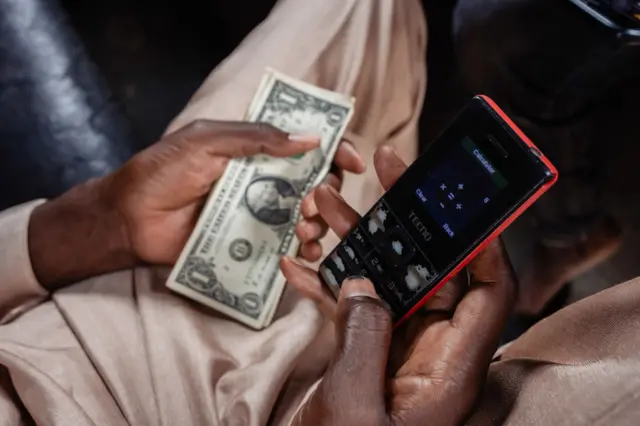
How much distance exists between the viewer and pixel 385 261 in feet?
1.90

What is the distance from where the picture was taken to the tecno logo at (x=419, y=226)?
21.8 inches

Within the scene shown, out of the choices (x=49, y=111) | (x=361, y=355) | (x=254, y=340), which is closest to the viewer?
(x=361, y=355)

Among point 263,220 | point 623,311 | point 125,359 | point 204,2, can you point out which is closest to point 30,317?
point 125,359

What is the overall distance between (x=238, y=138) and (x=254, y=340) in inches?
8.2

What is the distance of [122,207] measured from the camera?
713 millimetres

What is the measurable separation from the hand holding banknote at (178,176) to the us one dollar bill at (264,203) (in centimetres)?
2

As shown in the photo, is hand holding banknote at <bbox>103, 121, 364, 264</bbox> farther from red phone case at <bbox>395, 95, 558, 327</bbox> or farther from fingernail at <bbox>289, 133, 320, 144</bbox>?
red phone case at <bbox>395, 95, 558, 327</bbox>

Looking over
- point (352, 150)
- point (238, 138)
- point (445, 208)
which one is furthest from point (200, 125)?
point (445, 208)

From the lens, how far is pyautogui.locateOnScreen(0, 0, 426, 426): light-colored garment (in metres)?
0.60

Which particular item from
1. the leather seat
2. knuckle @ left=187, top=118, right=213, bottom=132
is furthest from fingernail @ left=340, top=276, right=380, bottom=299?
the leather seat

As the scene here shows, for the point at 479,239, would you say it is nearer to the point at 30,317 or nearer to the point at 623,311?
the point at 623,311

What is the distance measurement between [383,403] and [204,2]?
86 cm

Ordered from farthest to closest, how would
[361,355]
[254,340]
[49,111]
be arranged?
[49,111] → [254,340] → [361,355]

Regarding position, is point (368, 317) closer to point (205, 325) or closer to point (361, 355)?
point (361, 355)
